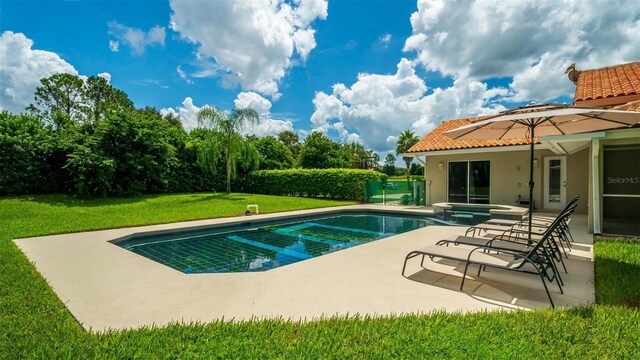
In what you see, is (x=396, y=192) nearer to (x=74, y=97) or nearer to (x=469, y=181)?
(x=469, y=181)

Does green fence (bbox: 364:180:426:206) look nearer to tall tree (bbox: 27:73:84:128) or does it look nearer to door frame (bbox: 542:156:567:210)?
door frame (bbox: 542:156:567:210)

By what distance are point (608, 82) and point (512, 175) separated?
16.6 feet

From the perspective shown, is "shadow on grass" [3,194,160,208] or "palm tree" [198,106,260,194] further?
"palm tree" [198,106,260,194]

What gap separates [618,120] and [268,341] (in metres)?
7.27

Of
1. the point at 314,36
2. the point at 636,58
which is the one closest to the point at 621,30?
the point at 636,58

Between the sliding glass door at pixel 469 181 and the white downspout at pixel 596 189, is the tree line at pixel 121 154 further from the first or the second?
the white downspout at pixel 596 189

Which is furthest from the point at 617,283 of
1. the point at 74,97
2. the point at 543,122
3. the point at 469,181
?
the point at 74,97

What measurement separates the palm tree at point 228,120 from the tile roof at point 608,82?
62.4 ft

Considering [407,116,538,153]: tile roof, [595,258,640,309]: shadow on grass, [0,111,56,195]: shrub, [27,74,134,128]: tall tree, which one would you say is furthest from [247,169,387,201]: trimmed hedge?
[27,74,134,128]: tall tree

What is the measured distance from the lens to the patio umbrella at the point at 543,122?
196 inches

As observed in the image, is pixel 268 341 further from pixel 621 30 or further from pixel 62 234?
pixel 621 30

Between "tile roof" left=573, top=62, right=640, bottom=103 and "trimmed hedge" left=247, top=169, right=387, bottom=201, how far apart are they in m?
10.9

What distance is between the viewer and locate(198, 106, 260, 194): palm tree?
73.2 ft

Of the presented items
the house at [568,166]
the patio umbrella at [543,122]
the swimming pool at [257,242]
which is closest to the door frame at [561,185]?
the house at [568,166]
